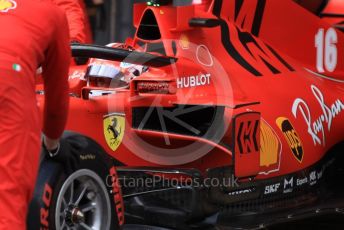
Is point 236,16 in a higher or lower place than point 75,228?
higher

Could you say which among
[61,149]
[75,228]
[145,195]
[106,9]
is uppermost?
[61,149]

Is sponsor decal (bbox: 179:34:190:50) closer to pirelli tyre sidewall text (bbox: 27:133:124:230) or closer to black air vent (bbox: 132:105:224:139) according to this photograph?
black air vent (bbox: 132:105:224:139)

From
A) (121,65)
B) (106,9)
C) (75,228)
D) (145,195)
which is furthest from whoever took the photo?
(106,9)

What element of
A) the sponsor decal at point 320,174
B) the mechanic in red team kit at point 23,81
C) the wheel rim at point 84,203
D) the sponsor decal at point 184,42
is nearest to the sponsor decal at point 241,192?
the sponsor decal at point 320,174

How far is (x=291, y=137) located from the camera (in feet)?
18.0

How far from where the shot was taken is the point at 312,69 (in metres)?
6.03

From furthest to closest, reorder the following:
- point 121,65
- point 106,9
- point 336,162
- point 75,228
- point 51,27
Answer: point 106,9
point 336,162
point 121,65
point 75,228
point 51,27

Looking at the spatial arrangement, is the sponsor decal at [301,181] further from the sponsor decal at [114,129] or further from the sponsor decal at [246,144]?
the sponsor decal at [114,129]

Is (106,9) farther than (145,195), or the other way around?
(106,9)

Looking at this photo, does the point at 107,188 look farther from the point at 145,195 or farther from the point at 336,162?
the point at 336,162

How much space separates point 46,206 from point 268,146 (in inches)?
73.7

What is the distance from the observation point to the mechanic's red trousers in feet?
10.6

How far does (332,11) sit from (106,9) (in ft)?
17.5

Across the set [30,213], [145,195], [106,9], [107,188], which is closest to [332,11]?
[145,195]
